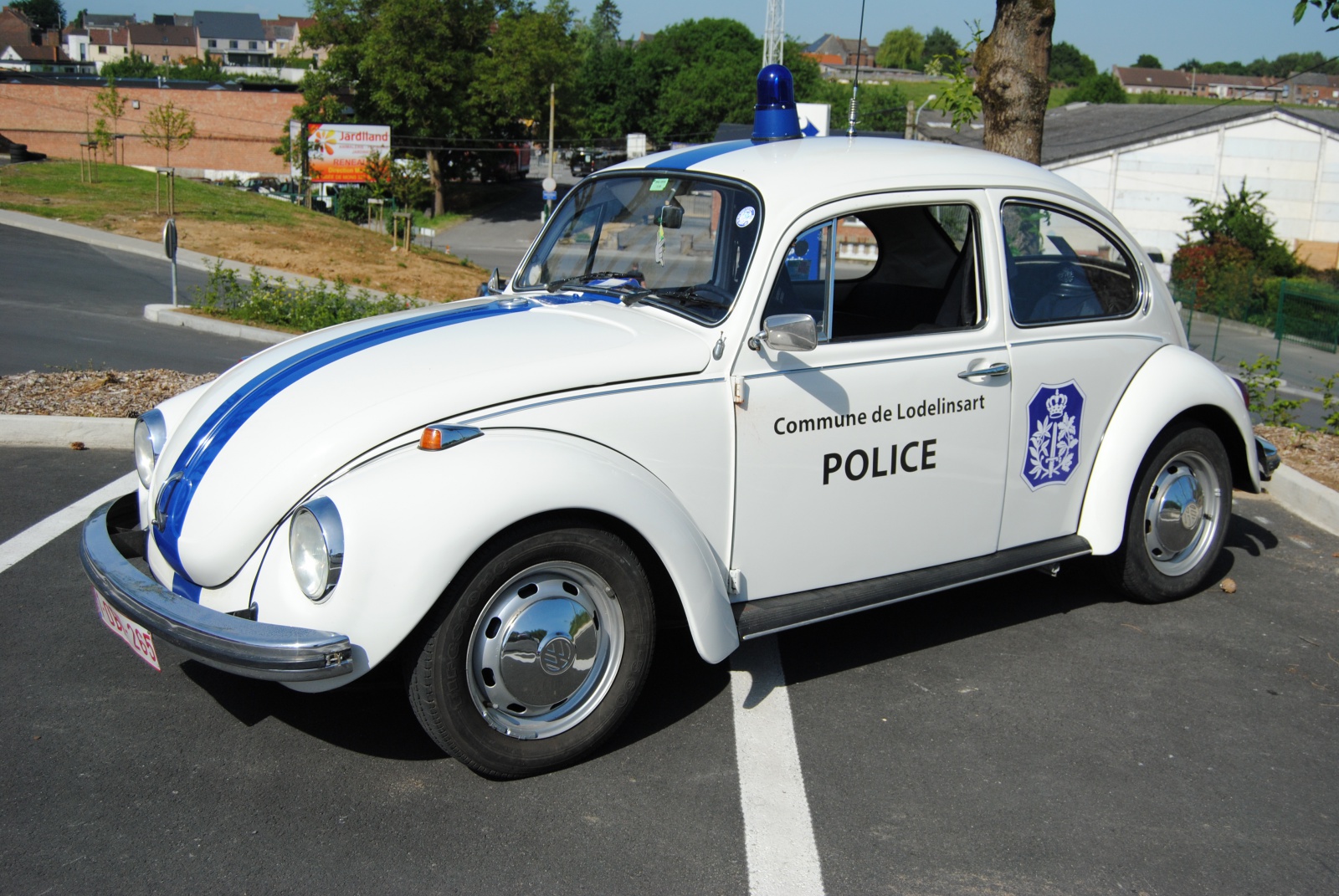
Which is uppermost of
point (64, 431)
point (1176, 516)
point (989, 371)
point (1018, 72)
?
point (1018, 72)

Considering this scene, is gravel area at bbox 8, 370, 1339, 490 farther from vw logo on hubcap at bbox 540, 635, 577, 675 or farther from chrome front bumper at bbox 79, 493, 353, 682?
Result: vw logo on hubcap at bbox 540, 635, 577, 675

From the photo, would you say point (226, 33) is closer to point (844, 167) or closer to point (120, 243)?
point (120, 243)

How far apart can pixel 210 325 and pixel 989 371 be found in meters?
12.4

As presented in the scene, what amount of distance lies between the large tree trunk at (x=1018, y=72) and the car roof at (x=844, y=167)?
4.00 m

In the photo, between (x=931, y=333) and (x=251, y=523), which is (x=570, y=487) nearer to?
(x=251, y=523)

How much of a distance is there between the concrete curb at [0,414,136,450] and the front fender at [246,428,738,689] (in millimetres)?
4434

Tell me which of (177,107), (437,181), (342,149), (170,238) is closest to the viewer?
(170,238)

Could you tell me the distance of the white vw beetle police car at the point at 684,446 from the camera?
3236 mm

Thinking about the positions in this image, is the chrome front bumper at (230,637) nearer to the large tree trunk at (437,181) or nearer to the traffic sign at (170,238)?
the traffic sign at (170,238)

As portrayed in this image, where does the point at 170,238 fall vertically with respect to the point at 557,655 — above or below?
above

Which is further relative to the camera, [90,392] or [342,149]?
[342,149]

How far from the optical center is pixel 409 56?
5588cm

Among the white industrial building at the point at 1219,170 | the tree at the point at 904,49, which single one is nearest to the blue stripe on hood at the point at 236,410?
the white industrial building at the point at 1219,170

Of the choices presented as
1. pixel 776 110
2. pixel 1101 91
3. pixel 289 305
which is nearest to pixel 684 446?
pixel 776 110
